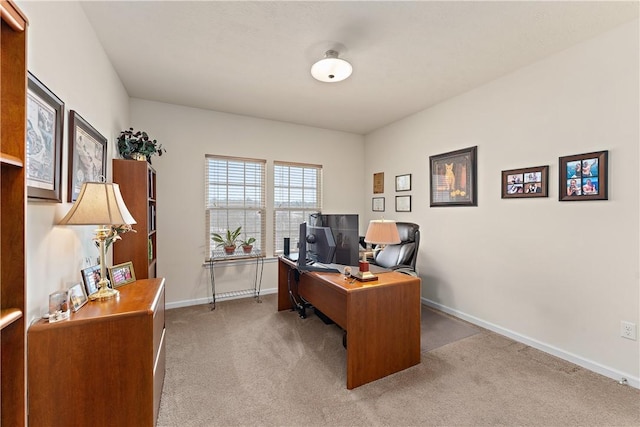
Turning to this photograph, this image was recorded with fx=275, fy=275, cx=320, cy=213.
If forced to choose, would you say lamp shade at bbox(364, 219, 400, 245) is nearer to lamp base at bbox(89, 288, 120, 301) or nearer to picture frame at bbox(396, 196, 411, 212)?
lamp base at bbox(89, 288, 120, 301)

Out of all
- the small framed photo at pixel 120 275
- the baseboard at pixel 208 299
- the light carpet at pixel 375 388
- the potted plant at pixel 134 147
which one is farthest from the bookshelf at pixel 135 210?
the baseboard at pixel 208 299

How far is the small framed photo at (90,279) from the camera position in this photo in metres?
1.62

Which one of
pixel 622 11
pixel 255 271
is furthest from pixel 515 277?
pixel 255 271

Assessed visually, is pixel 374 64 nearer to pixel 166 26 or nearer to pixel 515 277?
pixel 166 26

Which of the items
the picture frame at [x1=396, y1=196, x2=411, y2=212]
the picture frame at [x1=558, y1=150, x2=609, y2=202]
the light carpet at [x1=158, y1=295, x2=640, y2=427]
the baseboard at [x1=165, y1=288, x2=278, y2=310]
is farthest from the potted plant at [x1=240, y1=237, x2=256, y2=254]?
the picture frame at [x1=558, y1=150, x2=609, y2=202]

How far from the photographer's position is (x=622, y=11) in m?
1.91

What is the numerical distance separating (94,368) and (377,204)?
4025 millimetres

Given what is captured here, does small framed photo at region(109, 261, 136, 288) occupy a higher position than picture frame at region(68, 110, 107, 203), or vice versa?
picture frame at region(68, 110, 107, 203)

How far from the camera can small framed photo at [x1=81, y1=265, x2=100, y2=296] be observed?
162 centimetres

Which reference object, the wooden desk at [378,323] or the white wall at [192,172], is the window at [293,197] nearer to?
the white wall at [192,172]

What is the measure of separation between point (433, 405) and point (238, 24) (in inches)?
118

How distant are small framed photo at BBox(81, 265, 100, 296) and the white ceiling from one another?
176cm

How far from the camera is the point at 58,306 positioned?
1322 mm

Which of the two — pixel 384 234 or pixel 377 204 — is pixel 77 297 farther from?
pixel 377 204
